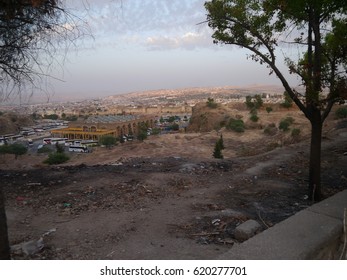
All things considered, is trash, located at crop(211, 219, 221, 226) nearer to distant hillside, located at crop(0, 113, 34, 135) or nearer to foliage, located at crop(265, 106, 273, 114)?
distant hillside, located at crop(0, 113, 34, 135)

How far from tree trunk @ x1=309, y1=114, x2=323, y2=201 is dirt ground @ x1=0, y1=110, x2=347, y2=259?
0.27 meters

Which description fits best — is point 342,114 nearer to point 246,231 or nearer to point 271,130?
point 271,130

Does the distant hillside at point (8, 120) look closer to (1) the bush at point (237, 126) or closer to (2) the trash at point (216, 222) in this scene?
→ (2) the trash at point (216, 222)

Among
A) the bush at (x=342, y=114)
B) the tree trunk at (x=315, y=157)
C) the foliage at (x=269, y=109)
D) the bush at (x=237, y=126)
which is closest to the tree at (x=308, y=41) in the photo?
the tree trunk at (x=315, y=157)

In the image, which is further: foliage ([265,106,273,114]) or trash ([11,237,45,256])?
foliage ([265,106,273,114])

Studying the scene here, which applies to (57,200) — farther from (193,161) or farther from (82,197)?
(193,161)

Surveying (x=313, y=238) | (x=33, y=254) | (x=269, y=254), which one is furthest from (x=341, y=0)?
(x=33, y=254)

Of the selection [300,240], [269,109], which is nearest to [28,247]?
[300,240]

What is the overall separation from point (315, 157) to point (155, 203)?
11.4 feet

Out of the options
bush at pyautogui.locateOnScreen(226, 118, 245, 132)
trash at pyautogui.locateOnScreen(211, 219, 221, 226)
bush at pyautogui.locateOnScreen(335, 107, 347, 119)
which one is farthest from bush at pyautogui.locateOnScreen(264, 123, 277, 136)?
trash at pyautogui.locateOnScreen(211, 219, 221, 226)

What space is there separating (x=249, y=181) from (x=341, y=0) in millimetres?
4636

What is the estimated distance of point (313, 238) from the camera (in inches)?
135

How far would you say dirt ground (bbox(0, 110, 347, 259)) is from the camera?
4828mm

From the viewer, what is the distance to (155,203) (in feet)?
22.5
